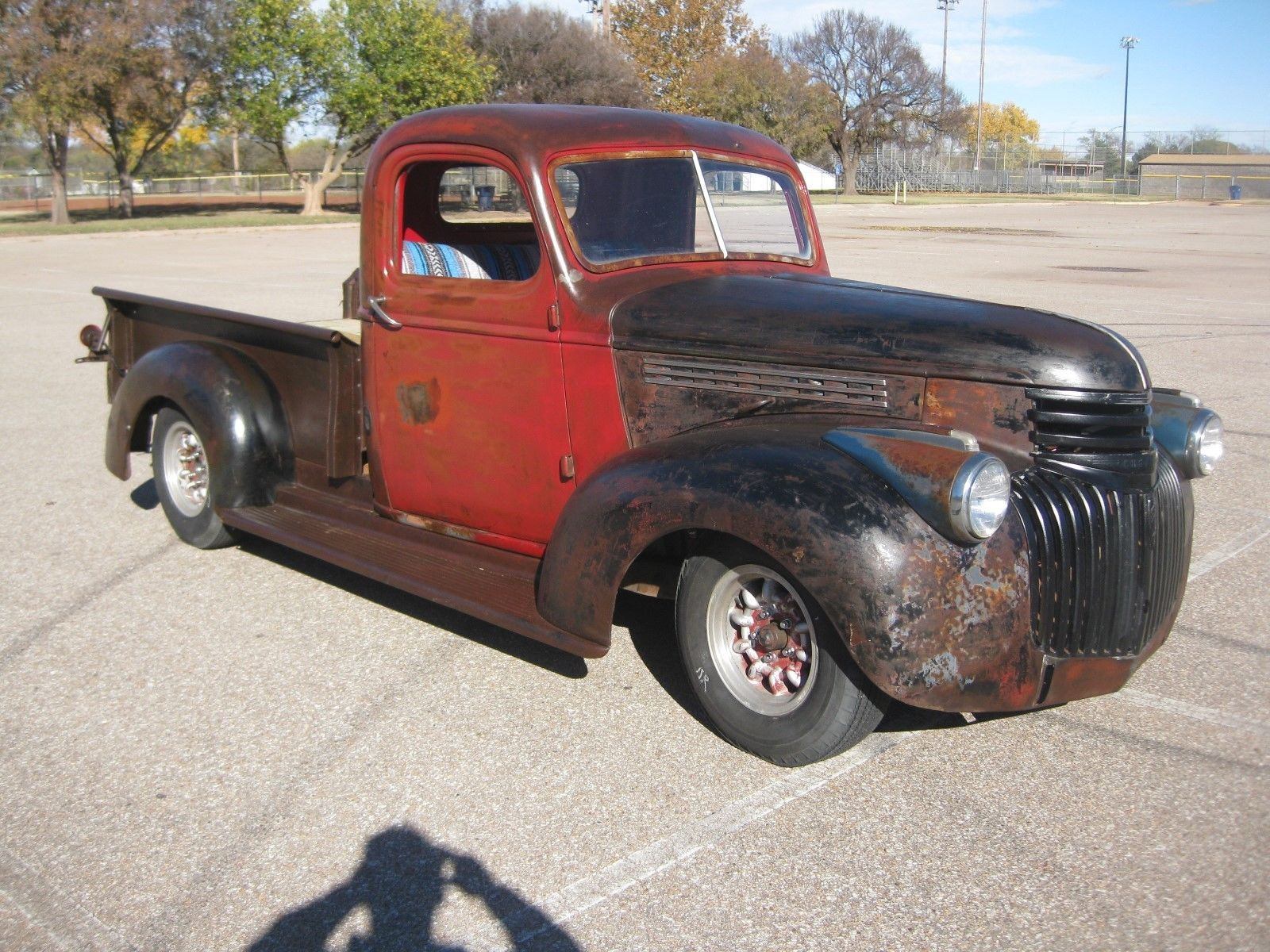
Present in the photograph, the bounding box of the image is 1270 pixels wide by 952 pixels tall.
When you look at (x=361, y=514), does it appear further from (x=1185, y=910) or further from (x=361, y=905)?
(x=1185, y=910)

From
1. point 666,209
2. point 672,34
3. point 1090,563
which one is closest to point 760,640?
point 1090,563

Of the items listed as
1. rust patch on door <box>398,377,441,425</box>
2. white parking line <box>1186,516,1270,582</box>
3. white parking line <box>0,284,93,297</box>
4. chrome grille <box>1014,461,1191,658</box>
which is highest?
white parking line <box>0,284,93,297</box>

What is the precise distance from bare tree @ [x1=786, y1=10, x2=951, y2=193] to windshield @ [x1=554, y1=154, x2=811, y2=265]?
200 ft

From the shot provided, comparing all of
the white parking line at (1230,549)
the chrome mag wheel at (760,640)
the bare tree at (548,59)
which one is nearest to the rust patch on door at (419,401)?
the chrome mag wheel at (760,640)

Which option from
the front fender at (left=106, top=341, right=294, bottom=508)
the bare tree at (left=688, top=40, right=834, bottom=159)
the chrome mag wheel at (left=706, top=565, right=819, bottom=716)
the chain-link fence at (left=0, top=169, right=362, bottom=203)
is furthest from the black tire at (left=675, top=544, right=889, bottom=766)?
the bare tree at (left=688, top=40, right=834, bottom=159)

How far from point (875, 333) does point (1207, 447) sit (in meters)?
1.35

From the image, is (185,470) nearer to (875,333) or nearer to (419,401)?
(419,401)

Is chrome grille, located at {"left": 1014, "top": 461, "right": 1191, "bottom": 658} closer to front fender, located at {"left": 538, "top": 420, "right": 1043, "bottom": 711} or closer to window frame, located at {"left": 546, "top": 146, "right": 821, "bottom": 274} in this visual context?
front fender, located at {"left": 538, "top": 420, "right": 1043, "bottom": 711}

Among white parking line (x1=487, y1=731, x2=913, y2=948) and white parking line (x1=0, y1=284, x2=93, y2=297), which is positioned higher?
white parking line (x1=0, y1=284, x2=93, y2=297)

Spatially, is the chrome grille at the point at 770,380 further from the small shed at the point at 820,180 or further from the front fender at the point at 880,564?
the small shed at the point at 820,180

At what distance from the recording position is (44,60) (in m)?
33.2

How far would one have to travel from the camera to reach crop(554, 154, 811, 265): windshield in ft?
13.2

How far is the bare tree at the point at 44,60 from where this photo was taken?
32875mm

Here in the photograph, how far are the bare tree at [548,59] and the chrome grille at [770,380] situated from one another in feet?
142
